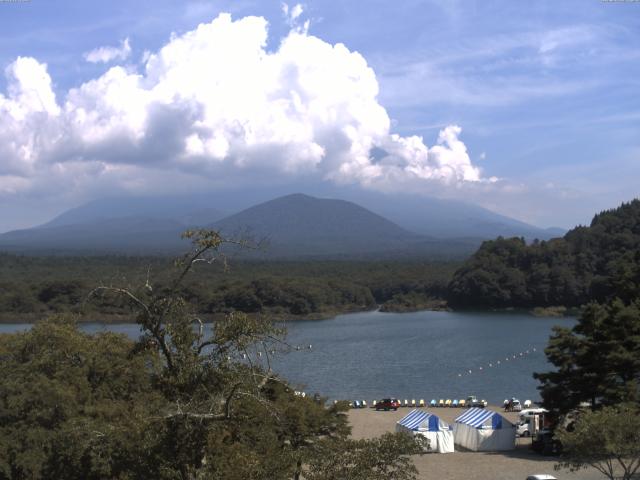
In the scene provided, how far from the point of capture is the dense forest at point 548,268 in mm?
53719

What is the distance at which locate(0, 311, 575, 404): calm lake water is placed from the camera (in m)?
25.4

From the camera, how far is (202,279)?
2319 inches

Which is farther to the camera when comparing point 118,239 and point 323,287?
point 118,239

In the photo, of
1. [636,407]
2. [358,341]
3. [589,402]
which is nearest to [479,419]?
[589,402]

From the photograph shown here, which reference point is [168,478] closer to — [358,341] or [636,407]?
[636,407]

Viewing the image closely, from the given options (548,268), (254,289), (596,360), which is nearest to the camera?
(596,360)

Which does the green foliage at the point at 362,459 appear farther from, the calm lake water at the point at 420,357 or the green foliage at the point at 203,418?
the calm lake water at the point at 420,357

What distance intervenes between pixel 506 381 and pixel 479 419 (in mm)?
11249

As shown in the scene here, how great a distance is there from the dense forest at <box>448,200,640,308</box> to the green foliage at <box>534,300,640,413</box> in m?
37.3

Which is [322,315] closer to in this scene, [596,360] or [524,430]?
[524,430]

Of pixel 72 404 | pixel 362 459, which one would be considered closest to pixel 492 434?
pixel 72 404

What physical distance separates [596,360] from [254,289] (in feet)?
128

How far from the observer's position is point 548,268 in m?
55.5

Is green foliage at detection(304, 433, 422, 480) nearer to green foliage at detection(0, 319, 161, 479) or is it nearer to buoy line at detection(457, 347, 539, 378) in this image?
green foliage at detection(0, 319, 161, 479)
